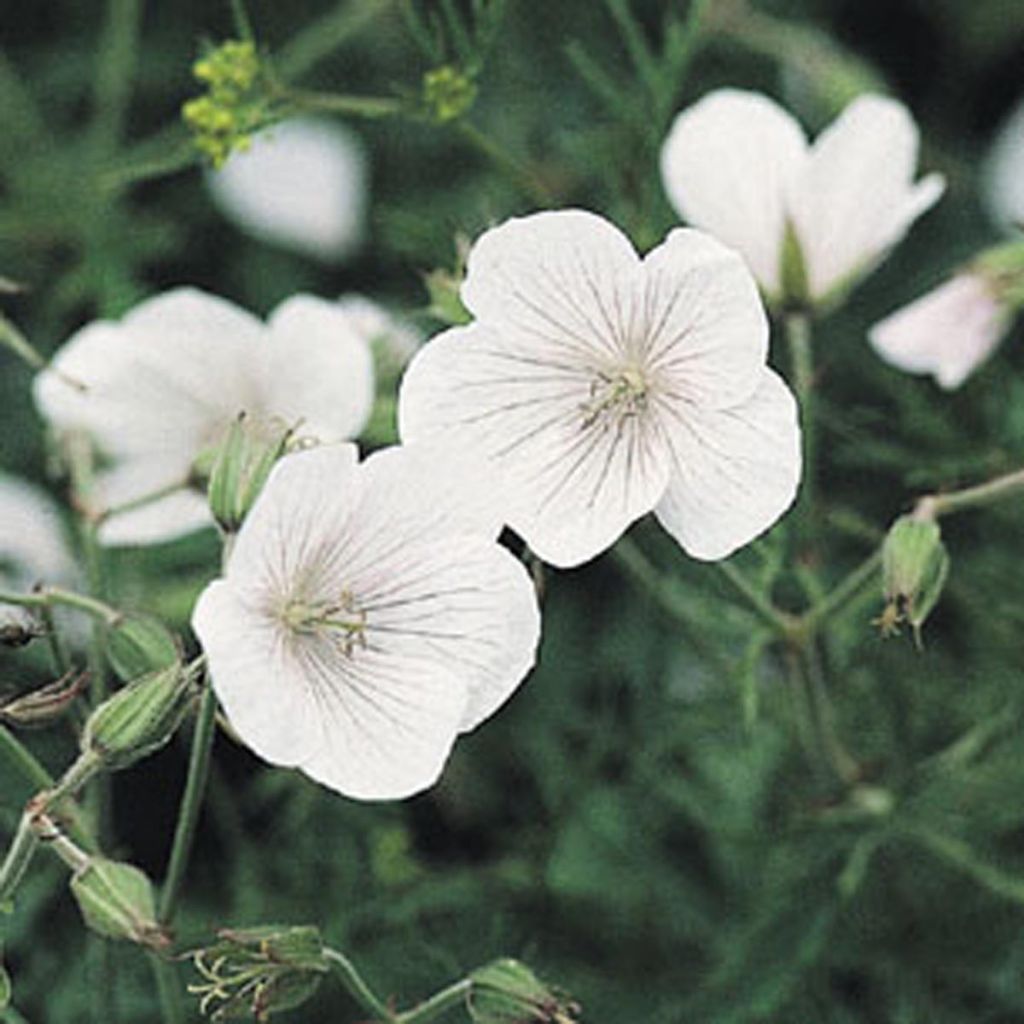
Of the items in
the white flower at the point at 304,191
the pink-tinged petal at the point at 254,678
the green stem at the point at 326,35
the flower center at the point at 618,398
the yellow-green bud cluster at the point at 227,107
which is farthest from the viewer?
the white flower at the point at 304,191

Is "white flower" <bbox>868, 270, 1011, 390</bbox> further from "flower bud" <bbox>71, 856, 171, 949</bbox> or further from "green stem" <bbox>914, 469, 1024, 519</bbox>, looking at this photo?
"flower bud" <bbox>71, 856, 171, 949</bbox>

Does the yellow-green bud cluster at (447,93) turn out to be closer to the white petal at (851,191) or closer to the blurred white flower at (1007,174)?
the white petal at (851,191)

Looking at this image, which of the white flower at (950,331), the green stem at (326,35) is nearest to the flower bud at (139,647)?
the white flower at (950,331)

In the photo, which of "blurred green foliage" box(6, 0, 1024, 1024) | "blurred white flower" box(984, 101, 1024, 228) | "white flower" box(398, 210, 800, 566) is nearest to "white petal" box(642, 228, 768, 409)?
"white flower" box(398, 210, 800, 566)

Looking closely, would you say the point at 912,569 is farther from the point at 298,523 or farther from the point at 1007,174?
the point at 1007,174

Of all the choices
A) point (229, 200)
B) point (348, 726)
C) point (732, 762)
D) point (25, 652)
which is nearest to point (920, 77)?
point (229, 200)
